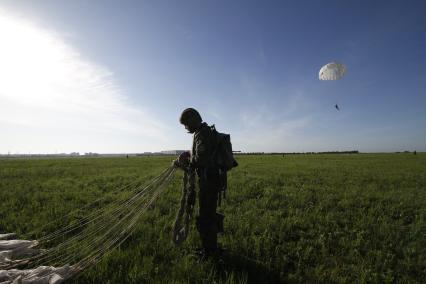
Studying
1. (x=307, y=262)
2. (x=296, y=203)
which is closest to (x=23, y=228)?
(x=307, y=262)

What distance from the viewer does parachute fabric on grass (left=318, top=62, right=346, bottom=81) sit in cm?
2128

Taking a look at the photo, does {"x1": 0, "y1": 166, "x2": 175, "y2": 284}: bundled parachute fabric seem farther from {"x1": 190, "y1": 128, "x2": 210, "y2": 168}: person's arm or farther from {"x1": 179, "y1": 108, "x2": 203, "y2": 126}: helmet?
{"x1": 179, "y1": 108, "x2": 203, "y2": 126}: helmet

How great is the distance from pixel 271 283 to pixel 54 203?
754cm

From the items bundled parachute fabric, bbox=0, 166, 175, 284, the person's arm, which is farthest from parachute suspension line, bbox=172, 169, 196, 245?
bundled parachute fabric, bbox=0, 166, 175, 284

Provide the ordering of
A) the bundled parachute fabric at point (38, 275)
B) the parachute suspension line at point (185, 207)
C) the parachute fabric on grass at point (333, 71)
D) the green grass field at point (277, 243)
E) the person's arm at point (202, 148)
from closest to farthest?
the bundled parachute fabric at point (38, 275) → the green grass field at point (277, 243) → the person's arm at point (202, 148) → the parachute suspension line at point (185, 207) → the parachute fabric on grass at point (333, 71)

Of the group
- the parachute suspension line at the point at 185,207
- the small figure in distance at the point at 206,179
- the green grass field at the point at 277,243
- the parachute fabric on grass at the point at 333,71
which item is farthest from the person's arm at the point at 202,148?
the parachute fabric on grass at the point at 333,71

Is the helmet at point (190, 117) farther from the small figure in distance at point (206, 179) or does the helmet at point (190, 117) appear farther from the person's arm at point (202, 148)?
the person's arm at point (202, 148)

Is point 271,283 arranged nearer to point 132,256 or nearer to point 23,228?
point 132,256

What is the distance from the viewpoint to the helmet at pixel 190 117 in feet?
13.5

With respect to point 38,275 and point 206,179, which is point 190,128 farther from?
point 38,275

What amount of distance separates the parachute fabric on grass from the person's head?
→ 2118cm

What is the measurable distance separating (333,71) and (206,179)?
21.9 metres

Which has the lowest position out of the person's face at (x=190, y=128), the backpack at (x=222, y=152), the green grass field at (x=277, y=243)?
the green grass field at (x=277, y=243)

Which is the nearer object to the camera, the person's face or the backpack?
the backpack
